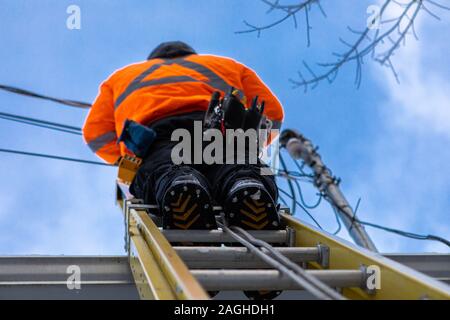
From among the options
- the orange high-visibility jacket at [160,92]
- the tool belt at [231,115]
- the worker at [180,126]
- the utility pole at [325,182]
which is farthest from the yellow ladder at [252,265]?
the utility pole at [325,182]

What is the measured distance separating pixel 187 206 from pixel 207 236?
16cm

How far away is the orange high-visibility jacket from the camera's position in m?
3.41

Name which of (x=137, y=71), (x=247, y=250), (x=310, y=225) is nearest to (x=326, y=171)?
(x=137, y=71)

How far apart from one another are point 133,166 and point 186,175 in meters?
1.01

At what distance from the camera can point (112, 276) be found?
2684 mm

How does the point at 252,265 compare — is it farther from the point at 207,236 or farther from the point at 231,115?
the point at 231,115

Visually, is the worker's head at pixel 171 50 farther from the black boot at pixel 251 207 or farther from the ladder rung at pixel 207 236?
the ladder rung at pixel 207 236

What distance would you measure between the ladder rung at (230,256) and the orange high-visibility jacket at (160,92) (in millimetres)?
1236

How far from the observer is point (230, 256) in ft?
7.59

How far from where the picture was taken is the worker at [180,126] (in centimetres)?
267

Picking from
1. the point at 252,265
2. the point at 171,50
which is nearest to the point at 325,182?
the point at 171,50

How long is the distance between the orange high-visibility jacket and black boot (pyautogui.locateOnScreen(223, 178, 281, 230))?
2.82 ft

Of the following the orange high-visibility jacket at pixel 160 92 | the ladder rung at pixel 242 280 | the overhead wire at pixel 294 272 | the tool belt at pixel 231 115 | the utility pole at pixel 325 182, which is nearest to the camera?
the overhead wire at pixel 294 272
